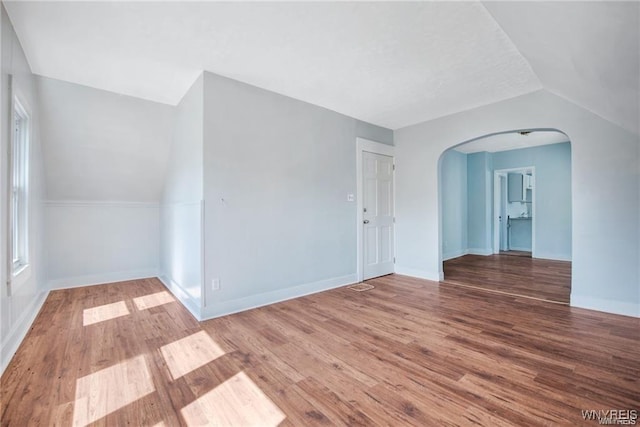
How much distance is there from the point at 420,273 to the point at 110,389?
4124mm

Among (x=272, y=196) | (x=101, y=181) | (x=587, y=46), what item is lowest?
(x=272, y=196)

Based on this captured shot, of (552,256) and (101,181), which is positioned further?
(552,256)

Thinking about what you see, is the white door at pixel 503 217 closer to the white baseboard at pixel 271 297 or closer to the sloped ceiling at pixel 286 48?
the sloped ceiling at pixel 286 48

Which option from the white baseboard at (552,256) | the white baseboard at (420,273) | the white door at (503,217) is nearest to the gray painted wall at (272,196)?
the white baseboard at (420,273)

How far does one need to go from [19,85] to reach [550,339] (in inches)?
200

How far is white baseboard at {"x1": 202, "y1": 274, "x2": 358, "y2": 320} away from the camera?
9.61 feet

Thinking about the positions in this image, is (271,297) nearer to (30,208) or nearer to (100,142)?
(30,208)

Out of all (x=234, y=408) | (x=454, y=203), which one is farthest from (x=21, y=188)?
(x=454, y=203)

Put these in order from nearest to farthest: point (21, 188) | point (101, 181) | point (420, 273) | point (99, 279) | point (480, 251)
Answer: point (21, 188)
point (101, 181)
point (99, 279)
point (420, 273)
point (480, 251)

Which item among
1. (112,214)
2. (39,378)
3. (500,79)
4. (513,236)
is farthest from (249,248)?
(513,236)

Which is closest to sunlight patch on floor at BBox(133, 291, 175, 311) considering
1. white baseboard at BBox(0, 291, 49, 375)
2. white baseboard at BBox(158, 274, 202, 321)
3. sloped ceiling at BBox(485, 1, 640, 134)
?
white baseboard at BBox(158, 274, 202, 321)

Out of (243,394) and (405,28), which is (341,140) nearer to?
(405,28)

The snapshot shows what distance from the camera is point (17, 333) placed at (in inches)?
90.4

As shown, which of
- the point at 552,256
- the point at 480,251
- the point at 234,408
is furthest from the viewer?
the point at 480,251
